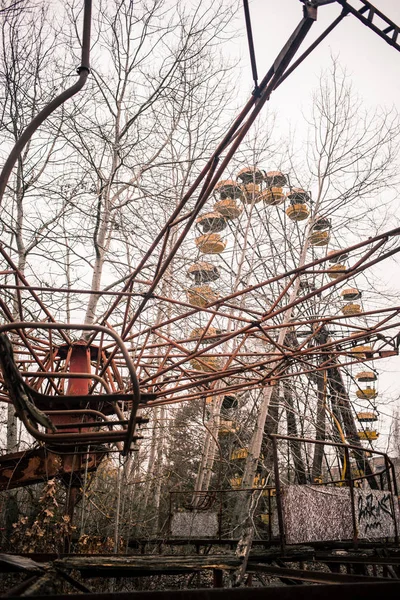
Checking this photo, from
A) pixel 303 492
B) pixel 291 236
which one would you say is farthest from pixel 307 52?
pixel 291 236

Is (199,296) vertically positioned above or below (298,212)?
below

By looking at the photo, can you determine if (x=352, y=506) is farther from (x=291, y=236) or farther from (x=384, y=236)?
(x=291, y=236)

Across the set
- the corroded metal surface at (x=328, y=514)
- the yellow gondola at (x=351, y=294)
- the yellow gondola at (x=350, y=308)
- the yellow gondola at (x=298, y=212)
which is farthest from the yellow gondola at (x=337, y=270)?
the corroded metal surface at (x=328, y=514)

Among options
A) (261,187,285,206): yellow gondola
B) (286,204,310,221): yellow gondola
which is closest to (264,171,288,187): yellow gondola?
(261,187,285,206): yellow gondola

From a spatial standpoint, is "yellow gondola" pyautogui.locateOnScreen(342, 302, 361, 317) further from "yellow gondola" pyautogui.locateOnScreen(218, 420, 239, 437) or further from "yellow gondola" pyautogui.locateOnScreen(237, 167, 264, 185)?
"yellow gondola" pyautogui.locateOnScreen(237, 167, 264, 185)

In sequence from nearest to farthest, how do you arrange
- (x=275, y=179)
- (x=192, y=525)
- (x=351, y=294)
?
(x=192, y=525)
(x=351, y=294)
(x=275, y=179)

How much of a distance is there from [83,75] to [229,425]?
12824mm

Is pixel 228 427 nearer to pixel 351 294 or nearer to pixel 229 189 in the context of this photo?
pixel 351 294

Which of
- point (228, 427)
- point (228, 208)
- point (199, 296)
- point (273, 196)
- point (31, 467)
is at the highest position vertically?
point (273, 196)

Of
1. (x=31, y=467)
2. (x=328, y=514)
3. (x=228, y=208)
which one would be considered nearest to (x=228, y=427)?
(x=228, y=208)

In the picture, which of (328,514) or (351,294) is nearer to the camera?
(328,514)

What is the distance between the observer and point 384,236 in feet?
9.94

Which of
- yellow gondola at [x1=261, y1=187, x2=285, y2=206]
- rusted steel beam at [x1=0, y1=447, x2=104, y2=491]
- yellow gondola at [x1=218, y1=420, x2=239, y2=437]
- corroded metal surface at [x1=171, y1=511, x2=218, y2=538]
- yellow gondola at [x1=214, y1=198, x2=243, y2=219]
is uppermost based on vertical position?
yellow gondola at [x1=261, y1=187, x2=285, y2=206]

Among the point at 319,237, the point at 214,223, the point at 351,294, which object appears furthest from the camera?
the point at 351,294
